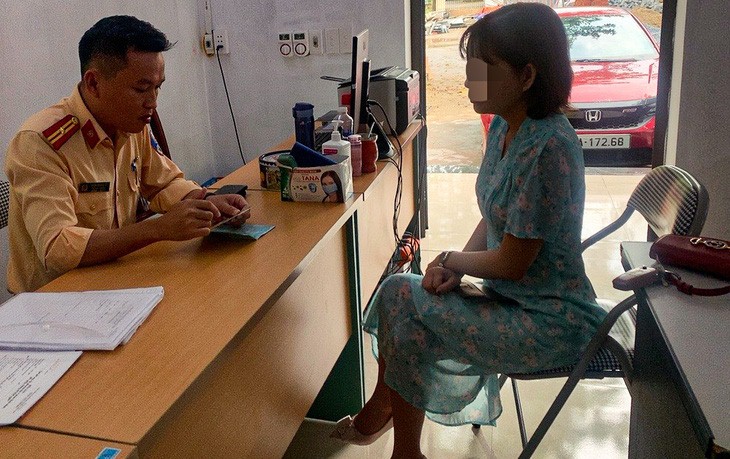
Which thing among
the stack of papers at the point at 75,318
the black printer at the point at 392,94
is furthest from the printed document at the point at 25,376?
the black printer at the point at 392,94

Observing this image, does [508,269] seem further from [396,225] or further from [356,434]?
[396,225]

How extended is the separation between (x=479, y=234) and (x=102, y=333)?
1045mm

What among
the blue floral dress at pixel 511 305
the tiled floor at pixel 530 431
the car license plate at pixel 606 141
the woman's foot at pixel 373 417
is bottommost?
the tiled floor at pixel 530 431

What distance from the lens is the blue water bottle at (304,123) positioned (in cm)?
209

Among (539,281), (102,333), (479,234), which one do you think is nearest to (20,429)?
(102,333)

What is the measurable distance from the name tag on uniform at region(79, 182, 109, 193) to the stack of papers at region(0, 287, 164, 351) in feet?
1.28

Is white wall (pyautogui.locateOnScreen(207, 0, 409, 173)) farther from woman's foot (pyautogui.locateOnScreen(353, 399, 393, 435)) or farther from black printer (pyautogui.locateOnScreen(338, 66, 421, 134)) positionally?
woman's foot (pyautogui.locateOnScreen(353, 399, 393, 435))

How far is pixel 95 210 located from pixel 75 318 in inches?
21.8

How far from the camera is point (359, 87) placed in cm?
218

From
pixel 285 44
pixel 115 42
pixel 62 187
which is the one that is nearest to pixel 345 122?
pixel 115 42

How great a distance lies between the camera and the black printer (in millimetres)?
2584

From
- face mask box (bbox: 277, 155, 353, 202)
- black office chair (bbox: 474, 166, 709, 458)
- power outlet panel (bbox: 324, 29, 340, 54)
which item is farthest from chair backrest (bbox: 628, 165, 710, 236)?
power outlet panel (bbox: 324, 29, 340, 54)

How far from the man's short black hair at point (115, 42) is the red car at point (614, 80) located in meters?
2.68

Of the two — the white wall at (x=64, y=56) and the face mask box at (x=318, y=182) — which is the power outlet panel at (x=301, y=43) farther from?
the face mask box at (x=318, y=182)
